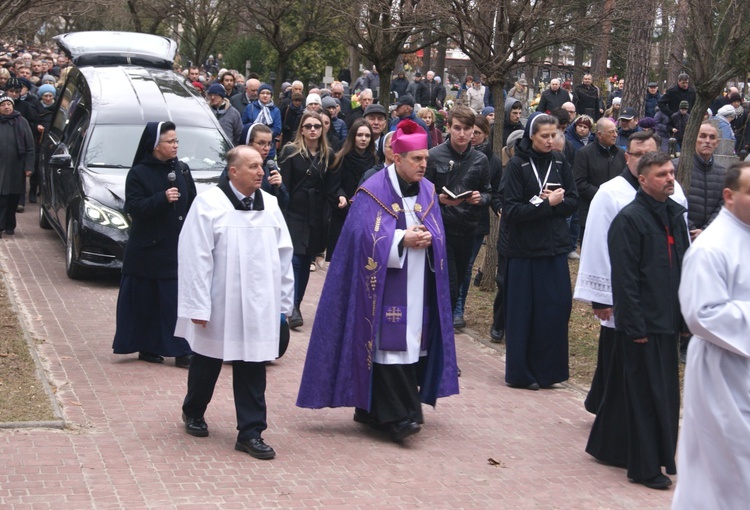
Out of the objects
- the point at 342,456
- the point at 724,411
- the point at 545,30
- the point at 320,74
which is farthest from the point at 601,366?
the point at 320,74

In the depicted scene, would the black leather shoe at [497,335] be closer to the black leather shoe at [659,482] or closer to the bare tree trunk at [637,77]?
the black leather shoe at [659,482]

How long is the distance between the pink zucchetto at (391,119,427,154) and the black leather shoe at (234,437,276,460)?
7.21ft

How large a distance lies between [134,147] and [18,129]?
337cm

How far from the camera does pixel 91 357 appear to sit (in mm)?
9891

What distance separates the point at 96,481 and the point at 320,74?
31.0m

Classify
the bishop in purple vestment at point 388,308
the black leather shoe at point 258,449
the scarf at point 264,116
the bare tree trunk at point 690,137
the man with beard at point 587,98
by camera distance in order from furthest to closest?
the man with beard at point 587,98 → the scarf at point 264,116 → the bare tree trunk at point 690,137 → the bishop in purple vestment at point 388,308 → the black leather shoe at point 258,449

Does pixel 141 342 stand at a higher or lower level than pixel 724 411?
lower

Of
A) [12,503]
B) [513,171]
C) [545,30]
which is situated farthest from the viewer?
[545,30]

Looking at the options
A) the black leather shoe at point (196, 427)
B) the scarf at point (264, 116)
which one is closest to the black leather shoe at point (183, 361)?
the black leather shoe at point (196, 427)

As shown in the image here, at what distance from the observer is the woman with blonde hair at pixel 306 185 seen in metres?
11.1

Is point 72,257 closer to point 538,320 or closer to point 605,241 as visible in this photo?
point 538,320

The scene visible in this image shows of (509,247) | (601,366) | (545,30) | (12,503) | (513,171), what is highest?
(545,30)

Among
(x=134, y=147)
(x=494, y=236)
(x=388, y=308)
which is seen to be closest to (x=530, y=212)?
(x=388, y=308)

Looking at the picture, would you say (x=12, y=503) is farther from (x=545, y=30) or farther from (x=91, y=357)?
(x=545, y=30)
